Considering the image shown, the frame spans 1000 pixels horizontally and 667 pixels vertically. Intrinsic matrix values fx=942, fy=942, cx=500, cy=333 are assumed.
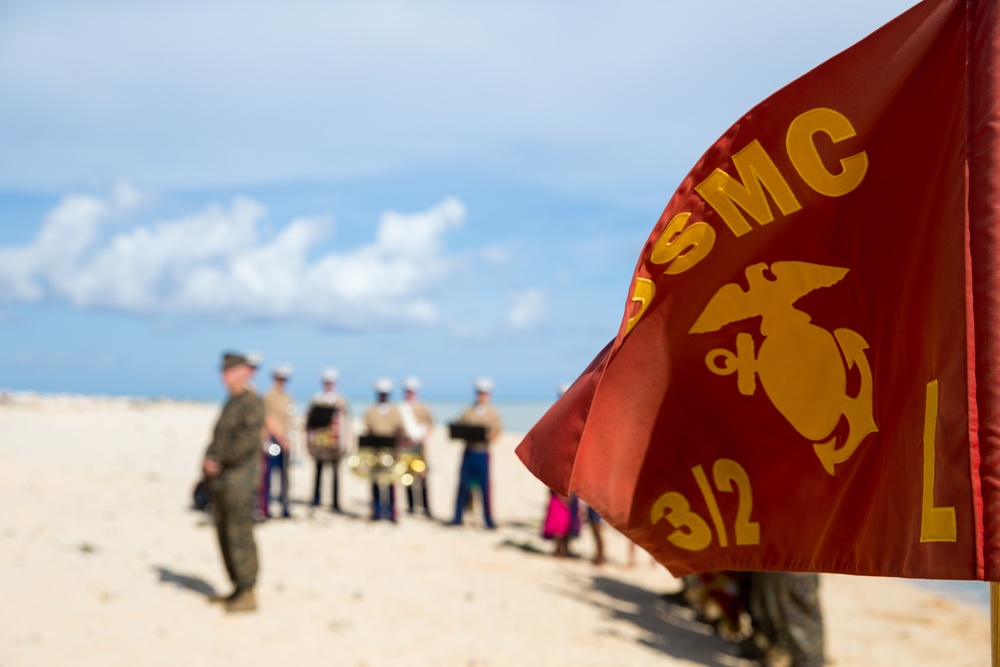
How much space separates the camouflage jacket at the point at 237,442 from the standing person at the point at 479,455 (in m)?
5.34

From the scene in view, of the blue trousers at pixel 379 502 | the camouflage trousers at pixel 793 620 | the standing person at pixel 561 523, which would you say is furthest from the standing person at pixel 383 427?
the camouflage trousers at pixel 793 620

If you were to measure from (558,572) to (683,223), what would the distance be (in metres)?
8.30

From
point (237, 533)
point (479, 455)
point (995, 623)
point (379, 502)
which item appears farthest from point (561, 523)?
point (995, 623)

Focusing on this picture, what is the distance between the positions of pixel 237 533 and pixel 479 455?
5.66m

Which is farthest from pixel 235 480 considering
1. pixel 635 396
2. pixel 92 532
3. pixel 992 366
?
pixel 992 366

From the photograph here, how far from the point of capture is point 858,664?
332 inches

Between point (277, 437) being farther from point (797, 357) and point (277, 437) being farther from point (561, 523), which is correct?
point (797, 357)

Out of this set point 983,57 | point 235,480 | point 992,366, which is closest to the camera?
point 992,366

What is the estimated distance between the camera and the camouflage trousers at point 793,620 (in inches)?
285

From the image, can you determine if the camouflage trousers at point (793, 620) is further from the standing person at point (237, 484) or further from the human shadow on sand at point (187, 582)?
the human shadow on sand at point (187, 582)

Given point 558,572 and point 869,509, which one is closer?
point 869,509

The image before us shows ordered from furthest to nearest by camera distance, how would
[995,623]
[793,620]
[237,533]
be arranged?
1. [237,533]
2. [793,620]
3. [995,623]

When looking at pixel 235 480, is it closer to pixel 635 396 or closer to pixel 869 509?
pixel 635 396

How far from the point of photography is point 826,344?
10.0 feet
